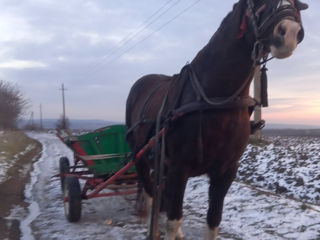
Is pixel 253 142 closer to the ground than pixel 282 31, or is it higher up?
closer to the ground

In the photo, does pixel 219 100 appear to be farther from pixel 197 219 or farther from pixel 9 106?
pixel 9 106

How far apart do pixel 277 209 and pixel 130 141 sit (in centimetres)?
236

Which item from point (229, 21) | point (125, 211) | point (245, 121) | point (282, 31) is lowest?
point (125, 211)

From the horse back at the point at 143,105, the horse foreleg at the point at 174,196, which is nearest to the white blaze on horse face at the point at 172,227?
the horse foreleg at the point at 174,196

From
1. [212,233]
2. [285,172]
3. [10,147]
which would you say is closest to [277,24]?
[212,233]

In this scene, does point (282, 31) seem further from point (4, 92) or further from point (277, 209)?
point (4, 92)

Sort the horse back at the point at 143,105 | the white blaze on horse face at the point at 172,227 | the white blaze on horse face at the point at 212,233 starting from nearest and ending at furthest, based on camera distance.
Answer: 1. the white blaze on horse face at the point at 172,227
2. the white blaze on horse face at the point at 212,233
3. the horse back at the point at 143,105

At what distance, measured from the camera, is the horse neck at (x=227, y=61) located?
9.41 feet

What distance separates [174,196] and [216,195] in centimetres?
46

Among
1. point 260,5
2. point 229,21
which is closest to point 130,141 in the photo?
point 229,21

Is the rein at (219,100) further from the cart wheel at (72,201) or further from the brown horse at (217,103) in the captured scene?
the cart wheel at (72,201)

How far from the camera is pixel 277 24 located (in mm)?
2355

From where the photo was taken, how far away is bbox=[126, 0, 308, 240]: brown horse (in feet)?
8.57

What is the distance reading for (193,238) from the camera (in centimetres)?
452
